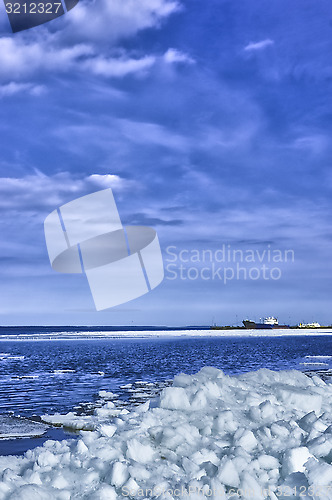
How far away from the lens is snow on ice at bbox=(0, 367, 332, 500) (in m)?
6.01

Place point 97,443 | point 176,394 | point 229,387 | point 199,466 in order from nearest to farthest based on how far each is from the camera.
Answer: point 199,466 < point 97,443 < point 176,394 < point 229,387

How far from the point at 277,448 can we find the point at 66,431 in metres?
4.74

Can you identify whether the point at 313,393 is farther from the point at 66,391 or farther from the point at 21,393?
the point at 21,393

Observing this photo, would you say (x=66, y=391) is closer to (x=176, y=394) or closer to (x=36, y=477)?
(x=176, y=394)

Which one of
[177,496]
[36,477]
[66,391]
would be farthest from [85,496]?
[66,391]

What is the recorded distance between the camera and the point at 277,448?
6797 millimetres

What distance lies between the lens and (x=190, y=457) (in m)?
6.69

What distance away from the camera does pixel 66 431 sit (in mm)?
10023

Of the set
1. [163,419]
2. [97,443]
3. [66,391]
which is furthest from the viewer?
[66,391]

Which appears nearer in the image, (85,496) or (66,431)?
(85,496)

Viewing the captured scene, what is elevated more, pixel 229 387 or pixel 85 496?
pixel 229 387

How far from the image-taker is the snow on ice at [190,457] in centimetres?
601

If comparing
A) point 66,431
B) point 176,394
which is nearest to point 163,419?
point 176,394

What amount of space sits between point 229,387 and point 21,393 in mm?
9774
